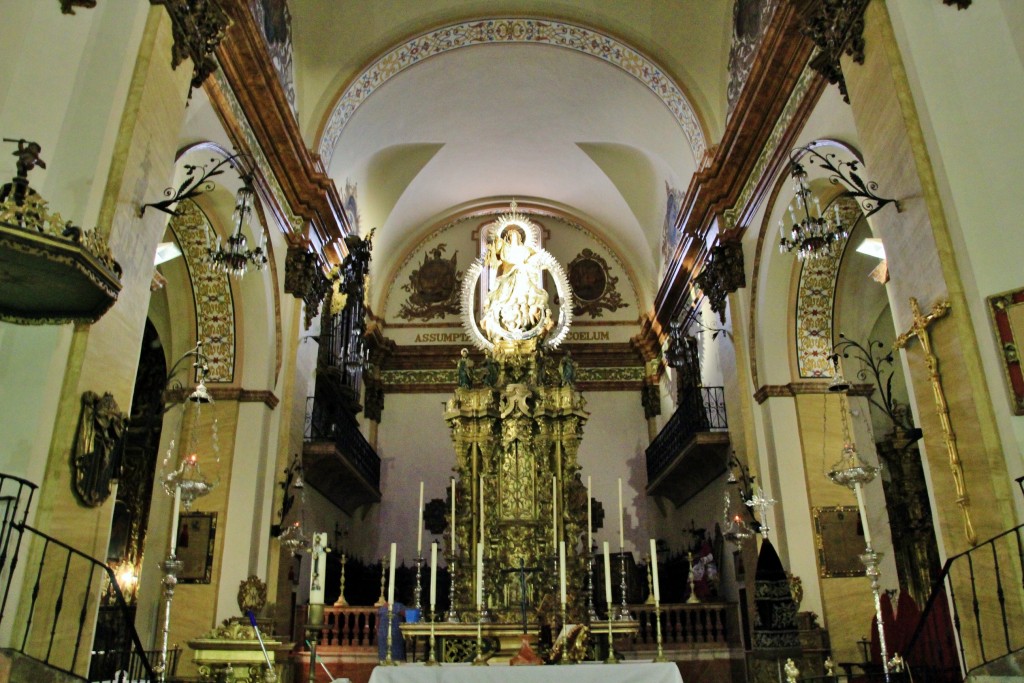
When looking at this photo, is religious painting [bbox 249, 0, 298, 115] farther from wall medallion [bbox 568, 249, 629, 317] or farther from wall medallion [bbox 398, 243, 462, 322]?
wall medallion [bbox 568, 249, 629, 317]

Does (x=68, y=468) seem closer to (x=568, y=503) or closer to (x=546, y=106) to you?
(x=568, y=503)

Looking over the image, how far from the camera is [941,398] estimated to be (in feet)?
18.6

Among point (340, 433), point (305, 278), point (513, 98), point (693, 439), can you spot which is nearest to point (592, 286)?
point (513, 98)

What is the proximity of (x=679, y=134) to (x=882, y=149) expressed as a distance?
6.78 meters

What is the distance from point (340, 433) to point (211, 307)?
123 inches

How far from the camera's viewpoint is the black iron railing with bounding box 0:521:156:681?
492 cm

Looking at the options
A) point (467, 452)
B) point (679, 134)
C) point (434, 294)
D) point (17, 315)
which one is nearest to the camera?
point (17, 315)

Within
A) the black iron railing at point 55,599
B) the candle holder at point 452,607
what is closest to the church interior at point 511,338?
the black iron railing at point 55,599

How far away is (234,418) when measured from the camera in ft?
34.4

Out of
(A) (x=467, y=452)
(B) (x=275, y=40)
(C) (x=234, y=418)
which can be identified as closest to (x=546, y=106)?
(B) (x=275, y=40)

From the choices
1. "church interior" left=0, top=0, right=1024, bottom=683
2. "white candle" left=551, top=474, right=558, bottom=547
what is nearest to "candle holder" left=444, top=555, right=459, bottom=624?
"church interior" left=0, top=0, right=1024, bottom=683

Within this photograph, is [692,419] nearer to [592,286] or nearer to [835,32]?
[592,286]

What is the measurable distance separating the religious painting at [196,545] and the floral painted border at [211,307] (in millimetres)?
1811

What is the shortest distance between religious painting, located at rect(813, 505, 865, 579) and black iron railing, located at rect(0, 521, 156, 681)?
293 inches
